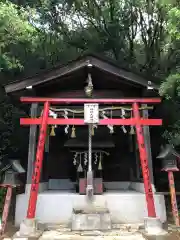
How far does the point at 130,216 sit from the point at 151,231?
1.65m

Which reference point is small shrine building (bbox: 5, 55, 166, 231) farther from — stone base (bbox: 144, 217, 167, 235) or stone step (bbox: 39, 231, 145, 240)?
stone step (bbox: 39, 231, 145, 240)

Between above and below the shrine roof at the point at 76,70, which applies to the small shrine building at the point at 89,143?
below

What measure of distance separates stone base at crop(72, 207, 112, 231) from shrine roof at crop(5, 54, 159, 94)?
4559 mm

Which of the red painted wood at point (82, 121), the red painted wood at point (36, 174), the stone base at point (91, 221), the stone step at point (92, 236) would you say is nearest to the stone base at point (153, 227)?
the stone step at point (92, 236)

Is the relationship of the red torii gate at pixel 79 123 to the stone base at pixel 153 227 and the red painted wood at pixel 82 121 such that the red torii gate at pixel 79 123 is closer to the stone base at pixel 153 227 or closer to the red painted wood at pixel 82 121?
the red painted wood at pixel 82 121

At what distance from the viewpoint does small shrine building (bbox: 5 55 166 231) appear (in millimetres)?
8617

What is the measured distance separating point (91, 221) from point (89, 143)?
2579 mm

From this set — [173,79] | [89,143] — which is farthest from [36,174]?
[173,79]

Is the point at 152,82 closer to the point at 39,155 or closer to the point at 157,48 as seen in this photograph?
the point at 39,155

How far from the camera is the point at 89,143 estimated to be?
945 cm

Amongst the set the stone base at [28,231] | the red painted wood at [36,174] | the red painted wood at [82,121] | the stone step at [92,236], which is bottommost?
the stone step at [92,236]

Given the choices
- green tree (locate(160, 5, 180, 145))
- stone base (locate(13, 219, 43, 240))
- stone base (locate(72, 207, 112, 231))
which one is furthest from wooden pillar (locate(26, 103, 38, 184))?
green tree (locate(160, 5, 180, 145))

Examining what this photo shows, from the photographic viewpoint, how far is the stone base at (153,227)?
289 inches

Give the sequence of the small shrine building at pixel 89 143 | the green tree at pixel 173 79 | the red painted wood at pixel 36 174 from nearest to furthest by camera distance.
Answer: the green tree at pixel 173 79 → the red painted wood at pixel 36 174 → the small shrine building at pixel 89 143
